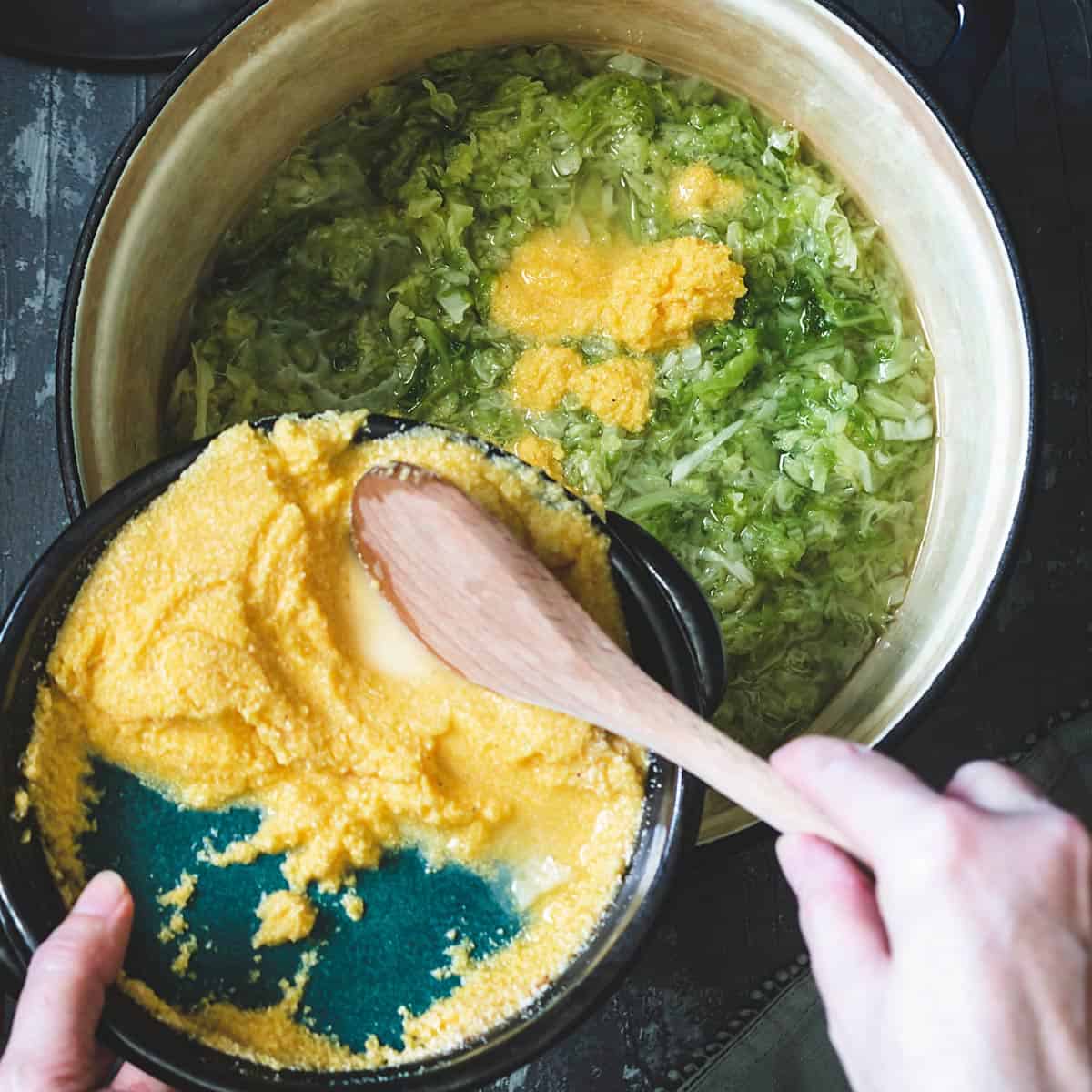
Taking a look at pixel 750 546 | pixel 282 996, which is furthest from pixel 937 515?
pixel 282 996

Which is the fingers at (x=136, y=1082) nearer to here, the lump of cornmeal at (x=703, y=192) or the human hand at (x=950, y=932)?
the human hand at (x=950, y=932)

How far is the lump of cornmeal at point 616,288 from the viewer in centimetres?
168

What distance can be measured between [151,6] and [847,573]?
4.74ft

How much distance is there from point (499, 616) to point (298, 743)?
0.22m

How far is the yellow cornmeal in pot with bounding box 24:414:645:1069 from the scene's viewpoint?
112 cm

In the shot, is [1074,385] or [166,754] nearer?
[166,754]

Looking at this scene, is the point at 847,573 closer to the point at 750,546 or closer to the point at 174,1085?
the point at 750,546

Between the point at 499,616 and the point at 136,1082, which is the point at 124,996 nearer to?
the point at 136,1082

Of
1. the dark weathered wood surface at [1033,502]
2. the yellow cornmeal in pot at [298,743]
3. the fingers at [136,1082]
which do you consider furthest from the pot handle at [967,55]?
the fingers at [136,1082]

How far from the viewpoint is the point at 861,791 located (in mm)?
910

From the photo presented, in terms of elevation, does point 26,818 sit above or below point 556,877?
above

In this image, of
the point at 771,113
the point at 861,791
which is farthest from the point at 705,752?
the point at 771,113

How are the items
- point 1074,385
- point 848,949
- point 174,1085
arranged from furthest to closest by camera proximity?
point 1074,385 < point 174,1085 < point 848,949

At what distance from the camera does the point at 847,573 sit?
1720 millimetres
